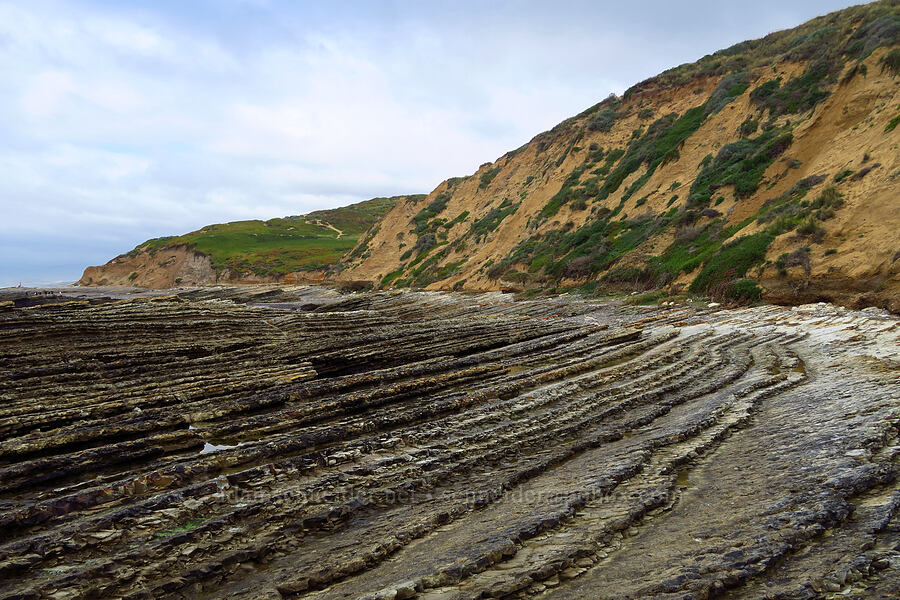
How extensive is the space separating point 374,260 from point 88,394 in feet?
220

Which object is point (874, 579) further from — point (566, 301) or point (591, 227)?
point (591, 227)

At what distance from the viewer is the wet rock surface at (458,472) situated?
4465 millimetres

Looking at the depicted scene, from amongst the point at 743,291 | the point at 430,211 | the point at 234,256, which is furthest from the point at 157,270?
the point at 743,291

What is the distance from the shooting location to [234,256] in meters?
99.1

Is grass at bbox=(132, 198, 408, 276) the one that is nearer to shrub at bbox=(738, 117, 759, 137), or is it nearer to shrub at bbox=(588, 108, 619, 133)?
shrub at bbox=(588, 108, 619, 133)

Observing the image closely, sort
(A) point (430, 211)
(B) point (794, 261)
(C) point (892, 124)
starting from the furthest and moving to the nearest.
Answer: (A) point (430, 211) < (C) point (892, 124) < (B) point (794, 261)

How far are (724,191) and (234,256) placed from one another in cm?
9513

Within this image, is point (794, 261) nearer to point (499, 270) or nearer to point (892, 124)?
point (892, 124)

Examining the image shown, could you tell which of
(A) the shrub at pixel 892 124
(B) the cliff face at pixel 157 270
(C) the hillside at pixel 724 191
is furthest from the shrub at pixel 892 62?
(B) the cliff face at pixel 157 270

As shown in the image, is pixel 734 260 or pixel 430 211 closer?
pixel 734 260

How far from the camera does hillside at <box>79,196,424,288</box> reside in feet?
301

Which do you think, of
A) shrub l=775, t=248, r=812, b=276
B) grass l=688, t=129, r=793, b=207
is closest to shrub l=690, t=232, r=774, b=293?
shrub l=775, t=248, r=812, b=276

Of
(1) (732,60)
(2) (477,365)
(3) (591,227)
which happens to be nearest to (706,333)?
(2) (477,365)

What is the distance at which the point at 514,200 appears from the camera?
213 ft
